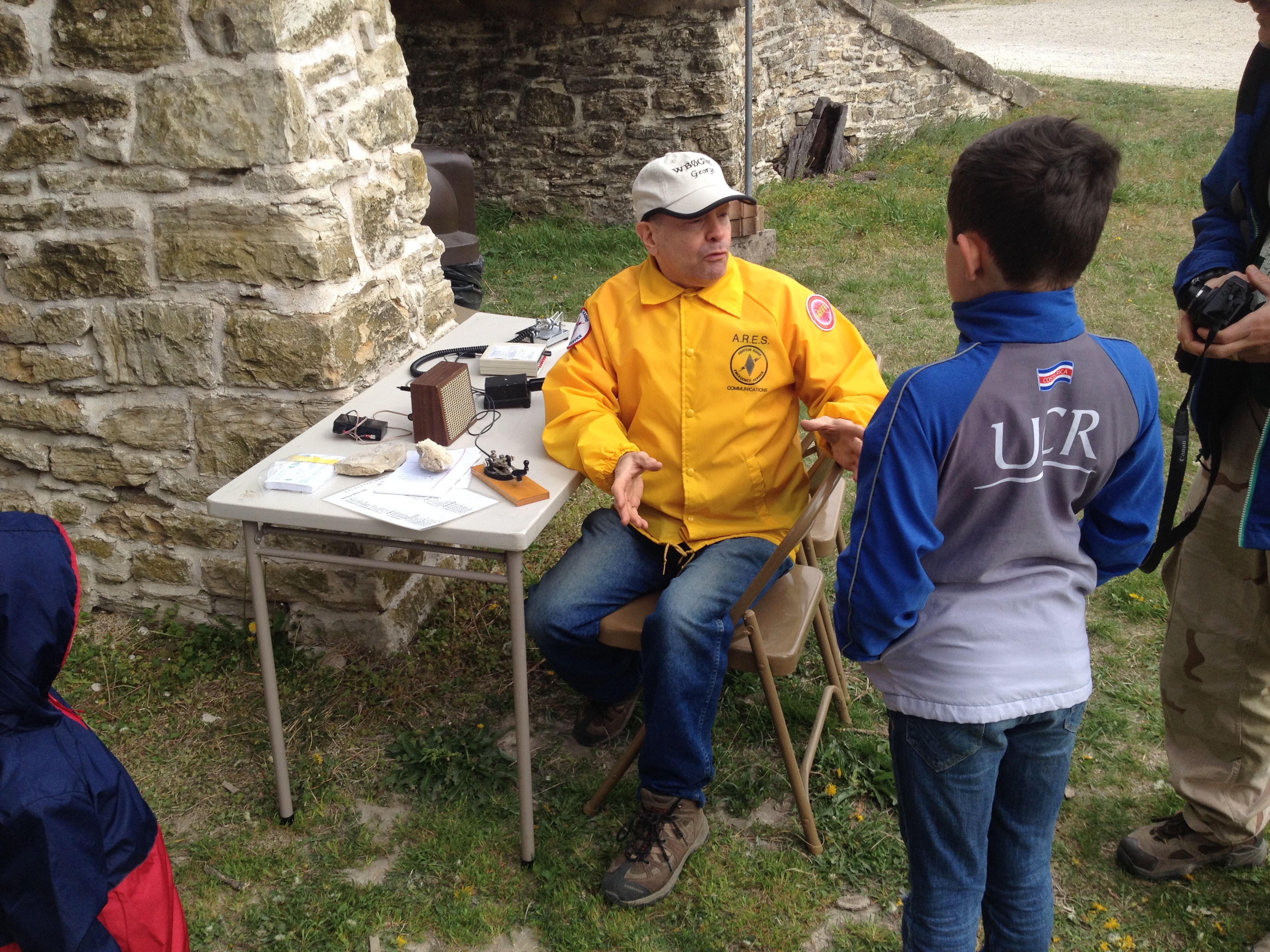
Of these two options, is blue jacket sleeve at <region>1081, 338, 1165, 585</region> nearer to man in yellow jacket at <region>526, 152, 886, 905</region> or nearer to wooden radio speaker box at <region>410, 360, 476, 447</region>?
man in yellow jacket at <region>526, 152, 886, 905</region>

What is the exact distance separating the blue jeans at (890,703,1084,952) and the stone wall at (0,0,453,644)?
1832 millimetres

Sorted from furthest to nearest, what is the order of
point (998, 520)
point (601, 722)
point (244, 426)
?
point (244, 426), point (601, 722), point (998, 520)

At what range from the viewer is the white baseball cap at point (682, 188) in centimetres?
242

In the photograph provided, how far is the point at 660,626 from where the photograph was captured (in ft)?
7.65

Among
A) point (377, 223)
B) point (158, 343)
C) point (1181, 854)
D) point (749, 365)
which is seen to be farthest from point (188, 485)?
point (1181, 854)

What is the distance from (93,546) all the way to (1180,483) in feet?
10.1

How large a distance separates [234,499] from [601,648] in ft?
3.11

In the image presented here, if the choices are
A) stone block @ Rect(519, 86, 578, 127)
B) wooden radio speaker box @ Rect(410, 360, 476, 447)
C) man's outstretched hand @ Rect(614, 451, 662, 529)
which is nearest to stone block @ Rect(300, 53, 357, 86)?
wooden radio speaker box @ Rect(410, 360, 476, 447)

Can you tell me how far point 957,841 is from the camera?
1.70 meters

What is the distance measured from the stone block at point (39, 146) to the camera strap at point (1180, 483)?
110 inches

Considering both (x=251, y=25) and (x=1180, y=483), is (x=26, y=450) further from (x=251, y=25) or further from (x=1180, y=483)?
(x=1180, y=483)

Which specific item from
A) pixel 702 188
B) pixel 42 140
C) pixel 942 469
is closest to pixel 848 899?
pixel 942 469

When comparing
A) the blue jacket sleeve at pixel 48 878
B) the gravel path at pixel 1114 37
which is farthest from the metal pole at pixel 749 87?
the gravel path at pixel 1114 37

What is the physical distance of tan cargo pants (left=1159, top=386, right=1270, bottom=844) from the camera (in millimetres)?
2229
